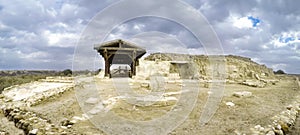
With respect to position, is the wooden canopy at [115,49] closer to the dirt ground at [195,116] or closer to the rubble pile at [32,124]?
the dirt ground at [195,116]

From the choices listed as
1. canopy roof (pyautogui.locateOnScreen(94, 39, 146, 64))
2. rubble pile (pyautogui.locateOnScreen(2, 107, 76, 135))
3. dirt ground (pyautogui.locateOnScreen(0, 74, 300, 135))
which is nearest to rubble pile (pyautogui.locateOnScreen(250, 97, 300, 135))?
dirt ground (pyautogui.locateOnScreen(0, 74, 300, 135))

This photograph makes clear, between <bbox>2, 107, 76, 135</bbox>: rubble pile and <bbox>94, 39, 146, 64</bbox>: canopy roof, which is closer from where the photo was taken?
<bbox>2, 107, 76, 135</bbox>: rubble pile

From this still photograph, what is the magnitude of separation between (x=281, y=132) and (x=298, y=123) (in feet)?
6.60

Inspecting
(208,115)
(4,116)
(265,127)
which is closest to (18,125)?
(4,116)

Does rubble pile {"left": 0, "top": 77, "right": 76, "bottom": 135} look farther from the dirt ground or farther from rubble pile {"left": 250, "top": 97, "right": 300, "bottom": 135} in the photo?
rubble pile {"left": 250, "top": 97, "right": 300, "bottom": 135}

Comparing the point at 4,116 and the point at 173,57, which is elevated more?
the point at 173,57

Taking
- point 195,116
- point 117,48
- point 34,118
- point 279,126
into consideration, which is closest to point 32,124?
point 34,118

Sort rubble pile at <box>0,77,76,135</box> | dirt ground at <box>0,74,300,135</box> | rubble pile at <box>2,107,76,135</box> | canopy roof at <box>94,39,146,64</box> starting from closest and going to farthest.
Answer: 1. rubble pile at <box>2,107,76,135</box>
2. rubble pile at <box>0,77,76,135</box>
3. dirt ground at <box>0,74,300,135</box>
4. canopy roof at <box>94,39,146,64</box>

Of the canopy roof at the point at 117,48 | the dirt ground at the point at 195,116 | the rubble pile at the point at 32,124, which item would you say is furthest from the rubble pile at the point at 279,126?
the canopy roof at the point at 117,48

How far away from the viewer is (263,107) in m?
9.33

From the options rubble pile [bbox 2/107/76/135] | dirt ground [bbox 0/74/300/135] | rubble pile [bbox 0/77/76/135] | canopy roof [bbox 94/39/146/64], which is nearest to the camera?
rubble pile [bbox 2/107/76/135]

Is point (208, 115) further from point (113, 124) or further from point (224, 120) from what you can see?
point (113, 124)

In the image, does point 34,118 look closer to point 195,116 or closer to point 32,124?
point 32,124

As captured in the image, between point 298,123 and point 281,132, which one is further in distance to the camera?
point 298,123
